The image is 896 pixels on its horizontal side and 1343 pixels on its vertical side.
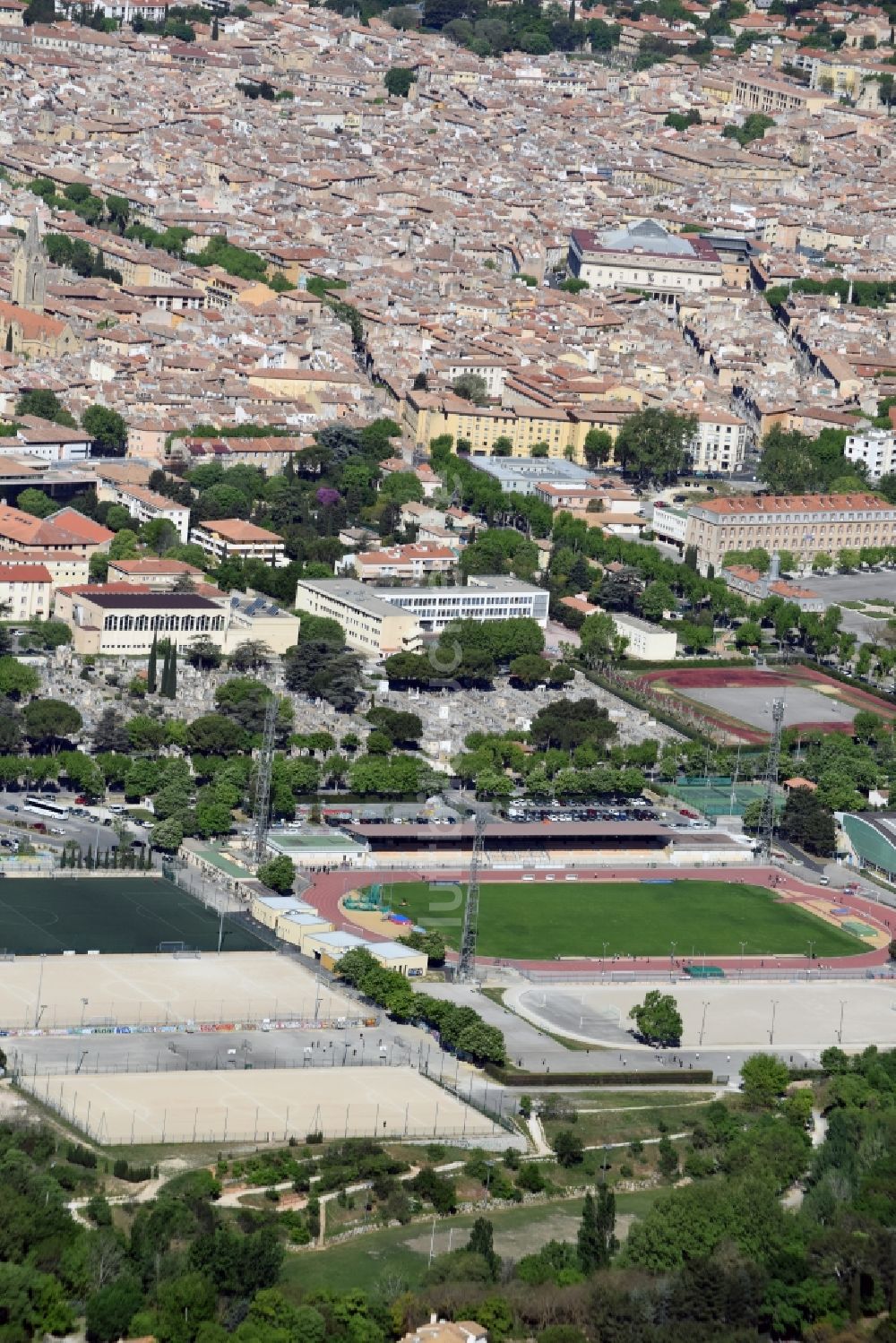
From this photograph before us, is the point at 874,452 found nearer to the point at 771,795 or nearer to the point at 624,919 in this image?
the point at 771,795

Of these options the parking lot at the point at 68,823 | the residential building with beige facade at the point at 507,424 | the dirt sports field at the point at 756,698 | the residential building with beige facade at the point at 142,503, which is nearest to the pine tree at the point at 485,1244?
the parking lot at the point at 68,823

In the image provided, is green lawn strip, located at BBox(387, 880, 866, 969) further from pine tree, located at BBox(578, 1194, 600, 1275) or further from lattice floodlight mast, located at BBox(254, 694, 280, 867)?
pine tree, located at BBox(578, 1194, 600, 1275)

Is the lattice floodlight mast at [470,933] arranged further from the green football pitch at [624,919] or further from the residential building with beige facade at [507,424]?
the residential building with beige facade at [507,424]

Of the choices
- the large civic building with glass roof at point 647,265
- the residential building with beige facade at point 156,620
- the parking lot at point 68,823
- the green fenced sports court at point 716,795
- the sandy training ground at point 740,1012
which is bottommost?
the green fenced sports court at point 716,795

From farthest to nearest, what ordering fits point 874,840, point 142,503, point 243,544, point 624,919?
point 142,503, point 243,544, point 874,840, point 624,919

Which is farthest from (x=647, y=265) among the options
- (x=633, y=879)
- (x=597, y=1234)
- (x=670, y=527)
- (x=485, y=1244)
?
(x=485, y=1244)

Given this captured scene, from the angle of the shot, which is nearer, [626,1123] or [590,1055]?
[626,1123]

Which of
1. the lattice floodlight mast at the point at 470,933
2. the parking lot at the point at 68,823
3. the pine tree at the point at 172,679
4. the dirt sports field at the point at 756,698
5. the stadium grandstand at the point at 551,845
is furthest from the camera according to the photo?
the dirt sports field at the point at 756,698
